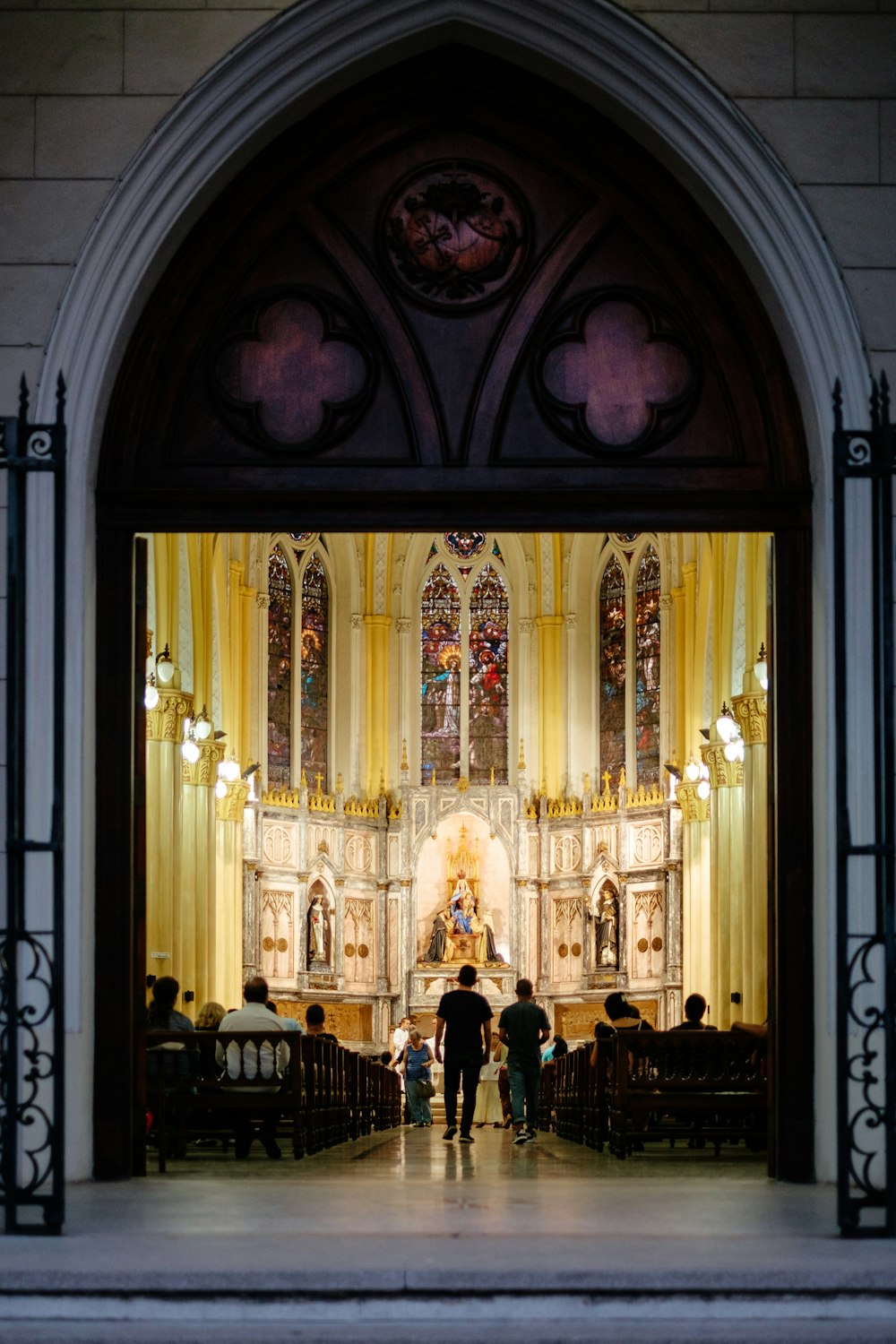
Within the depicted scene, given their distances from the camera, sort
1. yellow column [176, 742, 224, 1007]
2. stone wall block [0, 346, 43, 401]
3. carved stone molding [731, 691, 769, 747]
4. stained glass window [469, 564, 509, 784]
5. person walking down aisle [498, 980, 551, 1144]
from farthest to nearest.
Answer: stained glass window [469, 564, 509, 784] → yellow column [176, 742, 224, 1007] → carved stone molding [731, 691, 769, 747] → person walking down aisle [498, 980, 551, 1144] → stone wall block [0, 346, 43, 401]

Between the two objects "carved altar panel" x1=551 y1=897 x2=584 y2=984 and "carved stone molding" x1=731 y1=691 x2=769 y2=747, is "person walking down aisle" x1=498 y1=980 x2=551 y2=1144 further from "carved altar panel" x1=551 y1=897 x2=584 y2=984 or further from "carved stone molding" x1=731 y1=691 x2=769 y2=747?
"carved altar panel" x1=551 y1=897 x2=584 y2=984

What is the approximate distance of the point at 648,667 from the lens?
3109 cm

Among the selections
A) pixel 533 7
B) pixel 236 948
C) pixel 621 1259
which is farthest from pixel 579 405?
pixel 236 948

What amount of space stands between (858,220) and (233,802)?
749 inches

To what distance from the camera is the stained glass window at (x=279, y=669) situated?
3095cm

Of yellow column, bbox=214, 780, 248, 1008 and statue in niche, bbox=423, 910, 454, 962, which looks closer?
yellow column, bbox=214, 780, 248, 1008

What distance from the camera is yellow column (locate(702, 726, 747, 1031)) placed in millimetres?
23328

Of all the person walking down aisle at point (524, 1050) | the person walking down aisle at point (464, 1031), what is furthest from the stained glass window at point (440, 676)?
the person walking down aisle at point (464, 1031)

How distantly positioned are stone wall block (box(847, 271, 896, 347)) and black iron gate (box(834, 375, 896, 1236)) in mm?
659

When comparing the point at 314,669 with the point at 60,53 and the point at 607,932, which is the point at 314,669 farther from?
the point at 60,53

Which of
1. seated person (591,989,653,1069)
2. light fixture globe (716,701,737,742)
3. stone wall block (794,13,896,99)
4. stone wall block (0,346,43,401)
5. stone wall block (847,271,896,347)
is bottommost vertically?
seated person (591,989,653,1069)

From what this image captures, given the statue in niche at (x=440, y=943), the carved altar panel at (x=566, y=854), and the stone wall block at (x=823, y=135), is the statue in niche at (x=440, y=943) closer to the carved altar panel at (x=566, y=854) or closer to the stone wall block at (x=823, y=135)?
the carved altar panel at (x=566, y=854)

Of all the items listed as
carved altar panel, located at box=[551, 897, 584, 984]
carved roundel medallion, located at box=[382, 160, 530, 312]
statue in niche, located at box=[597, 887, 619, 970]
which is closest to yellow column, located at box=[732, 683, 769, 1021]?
statue in niche, located at box=[597, 887, 619, 970]

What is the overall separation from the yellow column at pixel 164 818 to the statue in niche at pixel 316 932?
766 cm
